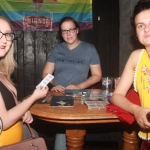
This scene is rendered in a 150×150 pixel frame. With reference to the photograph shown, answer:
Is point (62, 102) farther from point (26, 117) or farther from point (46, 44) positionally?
point (46, 44)

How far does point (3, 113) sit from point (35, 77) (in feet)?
8.30

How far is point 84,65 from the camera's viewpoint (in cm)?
252

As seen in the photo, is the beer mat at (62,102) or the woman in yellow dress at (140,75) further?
the beer mat at (62,102)

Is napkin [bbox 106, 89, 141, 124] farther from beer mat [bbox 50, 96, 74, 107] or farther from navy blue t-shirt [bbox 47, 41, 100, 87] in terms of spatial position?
navy blue t-shirt [bbox 47, 41, 100, 87]

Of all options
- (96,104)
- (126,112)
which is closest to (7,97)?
(96,104)

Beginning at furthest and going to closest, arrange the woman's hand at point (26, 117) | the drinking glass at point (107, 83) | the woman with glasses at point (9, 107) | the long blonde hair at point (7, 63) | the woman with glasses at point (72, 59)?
the woman with glasses at point (72, 59) → the drinking glass at point (107, 83) → the long blonde hair at point (7, 63) → the woman's hand at point (26, 117) → the woman with glasses at point (9, 107)

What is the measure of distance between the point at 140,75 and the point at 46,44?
2.55 metres

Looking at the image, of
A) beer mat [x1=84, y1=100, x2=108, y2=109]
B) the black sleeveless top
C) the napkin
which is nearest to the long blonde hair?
the black sleeveless top

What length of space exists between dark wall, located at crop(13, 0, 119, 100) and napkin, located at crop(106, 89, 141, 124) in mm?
2339

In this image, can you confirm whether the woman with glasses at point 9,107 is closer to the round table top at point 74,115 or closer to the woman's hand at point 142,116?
the round table top at point 74,115

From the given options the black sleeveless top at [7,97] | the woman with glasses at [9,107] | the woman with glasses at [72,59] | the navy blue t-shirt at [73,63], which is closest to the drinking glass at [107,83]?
the woman with glasses at [72,59]

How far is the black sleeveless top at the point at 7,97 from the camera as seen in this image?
4.36 ft

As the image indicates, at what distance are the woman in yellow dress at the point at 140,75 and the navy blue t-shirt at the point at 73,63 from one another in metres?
1.04

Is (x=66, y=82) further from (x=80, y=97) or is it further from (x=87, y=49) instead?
(x=80, y=97)
